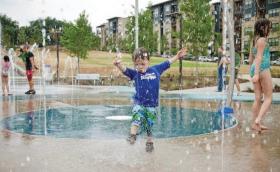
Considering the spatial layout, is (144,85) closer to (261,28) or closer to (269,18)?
(261,28)

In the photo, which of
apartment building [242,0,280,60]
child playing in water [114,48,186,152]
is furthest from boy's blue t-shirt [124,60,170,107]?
apartment building [242,0,280,60]

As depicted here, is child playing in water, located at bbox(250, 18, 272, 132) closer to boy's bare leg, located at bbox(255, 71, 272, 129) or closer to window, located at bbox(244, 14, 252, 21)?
boy's bare leg, located at bbox(255, 71, 272, 129)

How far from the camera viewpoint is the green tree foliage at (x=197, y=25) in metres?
34.3

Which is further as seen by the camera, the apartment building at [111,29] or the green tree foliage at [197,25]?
the apartment building at [111,29]

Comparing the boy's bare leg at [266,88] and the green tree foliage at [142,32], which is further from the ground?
the green tree foliage at [142,32]

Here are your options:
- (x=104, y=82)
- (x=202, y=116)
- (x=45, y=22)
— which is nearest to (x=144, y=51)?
(x=202, y=116)

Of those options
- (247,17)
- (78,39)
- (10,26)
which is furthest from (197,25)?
(10,26)

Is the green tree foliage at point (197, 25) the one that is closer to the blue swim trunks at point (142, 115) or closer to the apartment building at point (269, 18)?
the apartment building at point (269, 18)

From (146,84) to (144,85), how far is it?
0.11 ft

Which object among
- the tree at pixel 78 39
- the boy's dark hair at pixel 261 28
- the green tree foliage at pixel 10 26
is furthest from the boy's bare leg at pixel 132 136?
the green tree foliage at pixel 10 26

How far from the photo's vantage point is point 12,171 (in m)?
5.39

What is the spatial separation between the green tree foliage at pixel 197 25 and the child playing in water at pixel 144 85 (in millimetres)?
27991

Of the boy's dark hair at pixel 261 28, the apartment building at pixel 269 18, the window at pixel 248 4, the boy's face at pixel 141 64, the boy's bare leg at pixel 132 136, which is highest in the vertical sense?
the window at pixel 248 4

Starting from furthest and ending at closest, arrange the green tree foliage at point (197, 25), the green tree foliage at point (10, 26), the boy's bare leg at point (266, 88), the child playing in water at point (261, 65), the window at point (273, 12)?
the green tree foliage at point (10, 26) < the window at point (273, 12) < the green tree foliage at point (197, 25) < the boy's bare leg at point (266, 88) < the child playing in water at point (261, 65)
